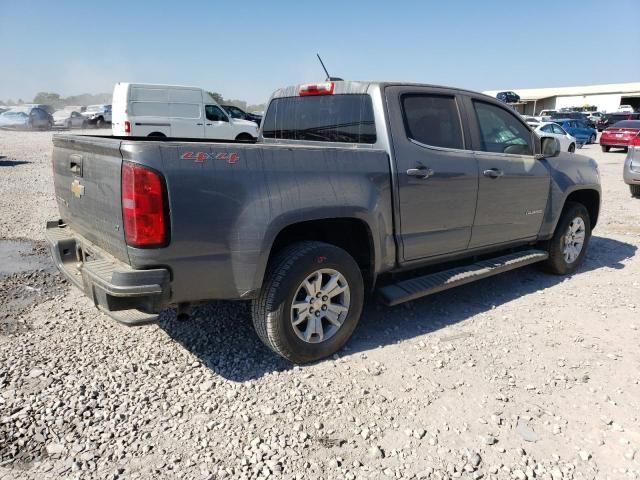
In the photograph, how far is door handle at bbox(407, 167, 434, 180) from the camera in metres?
3.67

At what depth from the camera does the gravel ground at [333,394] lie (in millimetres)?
2484

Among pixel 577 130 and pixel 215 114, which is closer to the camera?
pixel 215 114

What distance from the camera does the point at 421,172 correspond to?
12.2ft

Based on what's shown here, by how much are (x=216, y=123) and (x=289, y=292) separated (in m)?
14.6

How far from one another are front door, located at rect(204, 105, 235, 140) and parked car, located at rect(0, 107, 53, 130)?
19.4 metres

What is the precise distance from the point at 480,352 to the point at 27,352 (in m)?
3.23

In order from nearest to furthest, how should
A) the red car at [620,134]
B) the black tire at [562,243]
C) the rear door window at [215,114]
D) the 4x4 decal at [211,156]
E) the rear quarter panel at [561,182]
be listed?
the 4x4 decal at [211,156] < the rear quarter panel at [561,182] < the black tire at [562,243] < the rear door window at [215,114] < the red car at [620,134]

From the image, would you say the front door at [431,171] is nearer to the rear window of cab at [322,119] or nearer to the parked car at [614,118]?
the rear window of cab at [322,119]

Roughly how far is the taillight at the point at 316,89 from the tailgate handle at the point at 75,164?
1.96 metres

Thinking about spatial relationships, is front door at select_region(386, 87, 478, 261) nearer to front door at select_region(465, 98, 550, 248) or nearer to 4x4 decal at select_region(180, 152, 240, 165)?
front door at select_region(465, 98, 550, 248)

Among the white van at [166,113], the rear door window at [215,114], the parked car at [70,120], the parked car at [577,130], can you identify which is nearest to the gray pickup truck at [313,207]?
the white van at [166,113]

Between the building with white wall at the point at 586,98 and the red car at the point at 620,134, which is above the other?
the building with white wall at the point at 586,98

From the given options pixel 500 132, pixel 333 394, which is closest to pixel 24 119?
pixel 500 132

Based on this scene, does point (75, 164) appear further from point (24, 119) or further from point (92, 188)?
point (24, 119)
